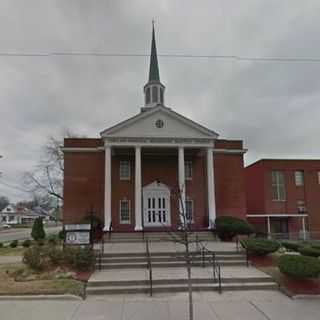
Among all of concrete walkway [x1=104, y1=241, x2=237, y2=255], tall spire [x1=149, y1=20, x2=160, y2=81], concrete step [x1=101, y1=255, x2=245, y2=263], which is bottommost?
concrete step [x1=101, y1=255, x2=245, y2=263]

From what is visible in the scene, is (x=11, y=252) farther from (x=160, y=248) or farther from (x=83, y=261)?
(x=83, y=261)

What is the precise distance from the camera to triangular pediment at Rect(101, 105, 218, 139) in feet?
78.2

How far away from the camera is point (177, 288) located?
10.3 meters

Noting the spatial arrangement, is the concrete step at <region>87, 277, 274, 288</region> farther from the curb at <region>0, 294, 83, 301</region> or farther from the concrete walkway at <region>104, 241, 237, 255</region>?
the concrete walkway at <region>104, 241, 237, 255</region>

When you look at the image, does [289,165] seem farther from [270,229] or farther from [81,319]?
[81,319]

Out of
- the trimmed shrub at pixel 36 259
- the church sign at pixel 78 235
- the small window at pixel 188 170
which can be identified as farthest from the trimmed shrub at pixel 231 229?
the trimmed shrub at pixel 36 259

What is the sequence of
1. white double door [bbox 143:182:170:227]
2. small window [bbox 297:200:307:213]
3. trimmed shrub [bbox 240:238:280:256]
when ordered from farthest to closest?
small window [bbox 297:200:307:213], white double door [bbox 143:182:170:227], trimmed shrub [bbox 240:238:280:256]

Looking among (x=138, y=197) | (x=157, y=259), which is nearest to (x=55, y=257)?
(x=157, y=259)

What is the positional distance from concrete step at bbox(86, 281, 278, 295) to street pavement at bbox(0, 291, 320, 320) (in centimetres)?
31

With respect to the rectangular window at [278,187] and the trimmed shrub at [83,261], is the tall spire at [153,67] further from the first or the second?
the trimmed shrub at [83,261]

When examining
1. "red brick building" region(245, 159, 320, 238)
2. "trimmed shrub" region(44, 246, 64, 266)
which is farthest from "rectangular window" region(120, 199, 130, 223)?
"red brick building" region(245, 159, 320, 238)

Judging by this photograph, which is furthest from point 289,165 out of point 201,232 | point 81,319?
point 81,319

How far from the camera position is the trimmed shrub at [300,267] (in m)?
10.1

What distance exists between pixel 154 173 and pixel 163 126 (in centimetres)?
396
